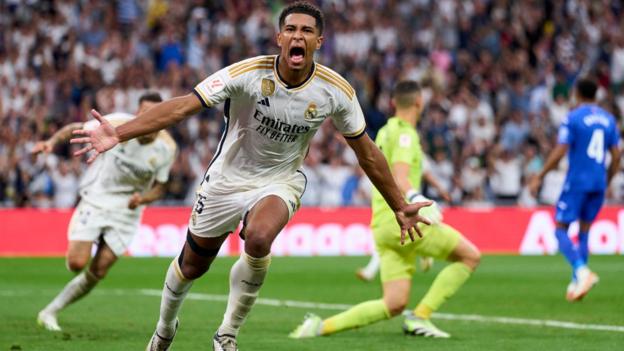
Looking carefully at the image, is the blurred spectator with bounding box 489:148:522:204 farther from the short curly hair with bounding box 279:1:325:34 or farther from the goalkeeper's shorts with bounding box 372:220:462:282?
the short curly hair with bounding box 279:1:325:34

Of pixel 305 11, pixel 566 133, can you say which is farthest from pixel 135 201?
pixel 566 133

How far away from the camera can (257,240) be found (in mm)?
8141

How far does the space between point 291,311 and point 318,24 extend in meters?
6.07

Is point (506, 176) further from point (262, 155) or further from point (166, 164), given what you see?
point (262, 155)

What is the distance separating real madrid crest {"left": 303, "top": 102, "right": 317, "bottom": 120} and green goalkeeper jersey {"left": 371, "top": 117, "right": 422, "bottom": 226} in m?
2.74

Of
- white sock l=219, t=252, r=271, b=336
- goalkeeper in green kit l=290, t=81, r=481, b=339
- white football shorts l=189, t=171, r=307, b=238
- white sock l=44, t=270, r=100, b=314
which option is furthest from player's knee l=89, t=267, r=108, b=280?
white football shorts l=189, t=171, r=307, b=238

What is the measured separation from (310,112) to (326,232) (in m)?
15.4

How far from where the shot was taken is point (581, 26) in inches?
1210

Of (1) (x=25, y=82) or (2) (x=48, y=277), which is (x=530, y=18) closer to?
(1) (x=25, y=82)

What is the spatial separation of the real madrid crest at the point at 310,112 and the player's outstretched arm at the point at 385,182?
38 centimetres

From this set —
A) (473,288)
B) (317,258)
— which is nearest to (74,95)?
(317,258)

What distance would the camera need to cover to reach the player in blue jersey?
1414cm

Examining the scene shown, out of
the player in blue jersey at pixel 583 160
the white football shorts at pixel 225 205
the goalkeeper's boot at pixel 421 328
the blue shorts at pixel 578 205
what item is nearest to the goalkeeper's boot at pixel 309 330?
the goalkeeper's boot at pixel 421 328

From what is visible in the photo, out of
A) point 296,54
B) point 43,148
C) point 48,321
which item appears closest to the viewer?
point 296,54
